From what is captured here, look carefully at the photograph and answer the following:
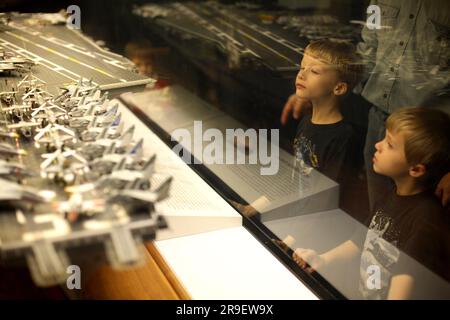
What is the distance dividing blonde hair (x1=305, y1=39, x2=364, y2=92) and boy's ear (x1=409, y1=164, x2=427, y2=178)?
52cm

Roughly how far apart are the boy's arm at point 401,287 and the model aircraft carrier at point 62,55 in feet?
4.32

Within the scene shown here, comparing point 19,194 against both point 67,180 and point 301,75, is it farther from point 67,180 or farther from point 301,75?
point 301,75

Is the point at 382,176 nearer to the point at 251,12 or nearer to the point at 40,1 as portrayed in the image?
the point at 251,12

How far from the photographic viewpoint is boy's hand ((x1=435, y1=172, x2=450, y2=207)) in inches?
51.6

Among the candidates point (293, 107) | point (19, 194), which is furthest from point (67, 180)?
Result: point (293, 107)

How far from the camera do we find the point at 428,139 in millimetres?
1271

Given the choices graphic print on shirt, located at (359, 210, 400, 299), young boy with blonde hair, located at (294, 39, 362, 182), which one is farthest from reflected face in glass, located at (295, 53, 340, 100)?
graphic print on shirt, located at (359, 210, 400, 299)

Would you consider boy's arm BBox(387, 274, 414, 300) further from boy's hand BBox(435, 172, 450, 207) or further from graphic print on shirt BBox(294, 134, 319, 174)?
graphic print on shirt BBox(294, 134, 319, 174)

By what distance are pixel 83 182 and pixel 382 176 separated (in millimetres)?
935

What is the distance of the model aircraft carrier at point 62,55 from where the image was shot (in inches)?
77.5

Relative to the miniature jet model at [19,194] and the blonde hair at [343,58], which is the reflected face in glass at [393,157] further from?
the miniature jet model at [19,194]

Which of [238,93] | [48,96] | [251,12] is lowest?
[238,93]
